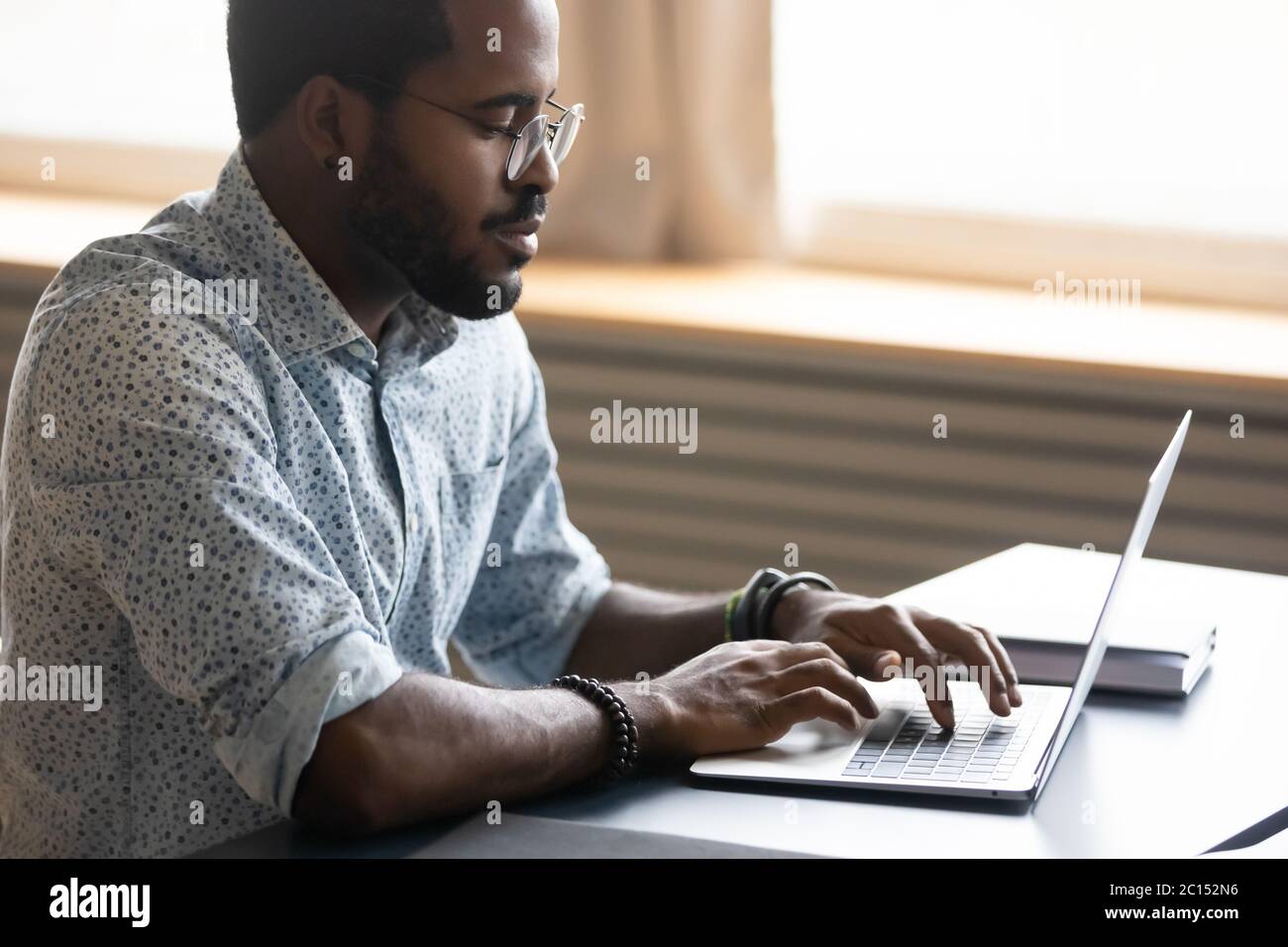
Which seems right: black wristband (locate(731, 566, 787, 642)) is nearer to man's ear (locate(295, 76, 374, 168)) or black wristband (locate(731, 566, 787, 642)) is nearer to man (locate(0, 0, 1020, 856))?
man (locate(0, 0, 1020, 856))

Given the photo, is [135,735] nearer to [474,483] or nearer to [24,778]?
[24,778]

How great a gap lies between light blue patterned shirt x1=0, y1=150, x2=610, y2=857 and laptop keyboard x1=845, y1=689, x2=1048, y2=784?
0.38m

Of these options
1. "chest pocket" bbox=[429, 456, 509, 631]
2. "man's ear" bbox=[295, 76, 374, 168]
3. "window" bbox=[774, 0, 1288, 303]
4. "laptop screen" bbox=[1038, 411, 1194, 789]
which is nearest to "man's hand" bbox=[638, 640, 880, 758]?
"laptop screen" bbox=[1038, 411, 1194, 789]

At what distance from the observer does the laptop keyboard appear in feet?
3.95

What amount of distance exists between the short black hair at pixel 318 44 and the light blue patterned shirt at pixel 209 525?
78 millimetres

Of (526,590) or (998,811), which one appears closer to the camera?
(998,811)

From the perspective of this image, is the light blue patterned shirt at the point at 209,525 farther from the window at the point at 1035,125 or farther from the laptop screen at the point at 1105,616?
the window at the point at 1035,125

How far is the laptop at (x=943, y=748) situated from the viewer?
1.18 meters

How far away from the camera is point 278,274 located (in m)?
1.41

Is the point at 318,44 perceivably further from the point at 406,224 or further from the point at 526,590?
the point at 526,590

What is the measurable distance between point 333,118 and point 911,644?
0.69 metres

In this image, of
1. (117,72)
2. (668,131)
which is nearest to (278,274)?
(668,131)
